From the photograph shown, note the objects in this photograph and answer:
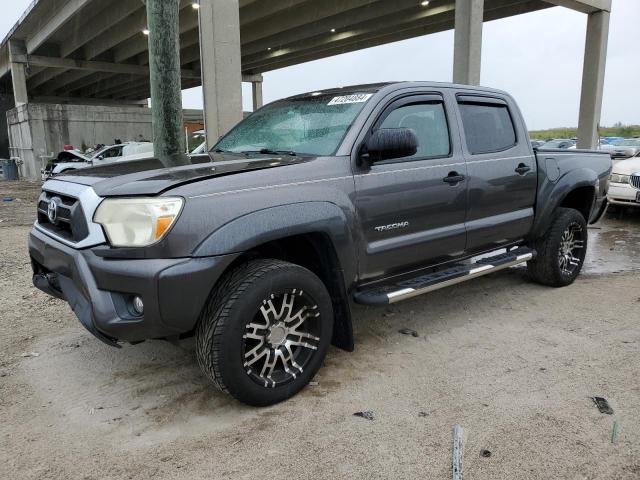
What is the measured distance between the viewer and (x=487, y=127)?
14.8ft

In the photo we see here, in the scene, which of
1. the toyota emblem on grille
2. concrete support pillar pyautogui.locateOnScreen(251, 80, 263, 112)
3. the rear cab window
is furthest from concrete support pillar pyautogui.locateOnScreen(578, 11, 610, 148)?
concrete support pillar pyautogui.locateOnScreen(251, 80, 263, 112)

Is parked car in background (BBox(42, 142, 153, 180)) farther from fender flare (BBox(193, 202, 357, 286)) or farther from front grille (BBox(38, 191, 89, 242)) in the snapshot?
fender flare (BBox(193, 202, 357, 286))

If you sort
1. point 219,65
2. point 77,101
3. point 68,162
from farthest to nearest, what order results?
point 77,101 → point 68,162 → point 219,65

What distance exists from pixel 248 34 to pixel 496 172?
2034cm

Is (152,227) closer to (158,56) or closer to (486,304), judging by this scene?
(158,56)

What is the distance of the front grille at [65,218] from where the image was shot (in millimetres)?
2833

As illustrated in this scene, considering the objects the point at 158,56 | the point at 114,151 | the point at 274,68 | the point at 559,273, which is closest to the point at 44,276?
the point at 158,56

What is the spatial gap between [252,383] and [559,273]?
11.8 ft

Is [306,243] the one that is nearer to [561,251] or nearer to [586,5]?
[561,251]

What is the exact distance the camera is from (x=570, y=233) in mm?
5309

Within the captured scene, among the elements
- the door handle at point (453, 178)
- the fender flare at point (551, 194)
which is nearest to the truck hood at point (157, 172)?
the door handle at point (453, 178)

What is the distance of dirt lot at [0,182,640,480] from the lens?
8.27 ft

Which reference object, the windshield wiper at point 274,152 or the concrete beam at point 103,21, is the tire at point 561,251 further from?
the concrete beam at point 103,21

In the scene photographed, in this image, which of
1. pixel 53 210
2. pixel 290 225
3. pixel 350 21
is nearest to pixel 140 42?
pixel 350 21
